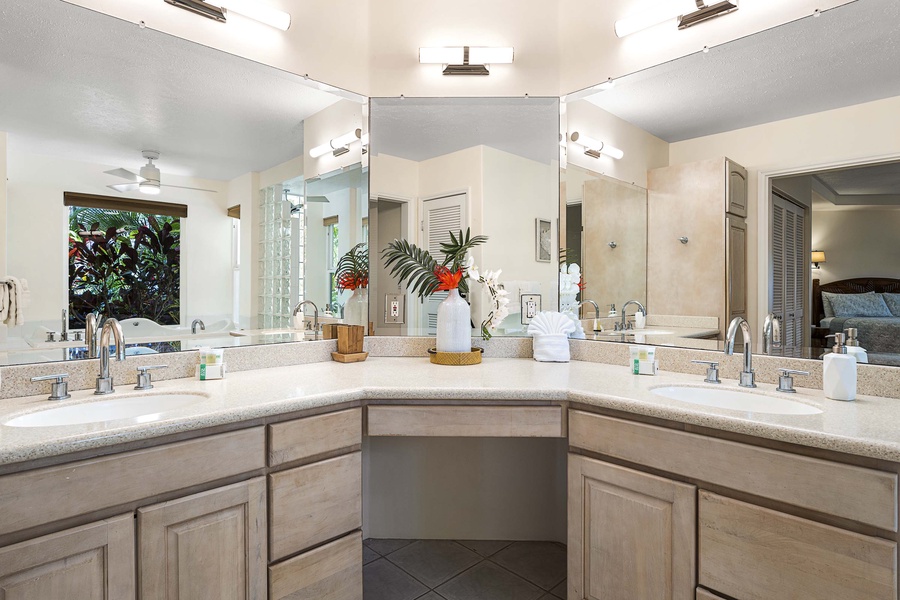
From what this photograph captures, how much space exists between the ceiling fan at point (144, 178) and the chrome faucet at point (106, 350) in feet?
1.50

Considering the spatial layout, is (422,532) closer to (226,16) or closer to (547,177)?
(547,177)

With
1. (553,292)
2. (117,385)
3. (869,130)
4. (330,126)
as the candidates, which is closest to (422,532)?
(553,292)

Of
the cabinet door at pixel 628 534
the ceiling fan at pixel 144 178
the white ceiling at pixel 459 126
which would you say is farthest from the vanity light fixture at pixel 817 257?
the ceiling fan at pixel 144 178

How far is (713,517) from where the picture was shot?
49.1 inches

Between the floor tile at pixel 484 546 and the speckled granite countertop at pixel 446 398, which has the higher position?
the speckled granite countertop at pixel 446 398

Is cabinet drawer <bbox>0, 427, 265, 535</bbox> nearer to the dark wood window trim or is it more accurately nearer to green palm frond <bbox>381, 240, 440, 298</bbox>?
the dark wood window trim

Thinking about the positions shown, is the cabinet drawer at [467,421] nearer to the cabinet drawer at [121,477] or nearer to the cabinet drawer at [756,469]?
the cabinet drawer at [756,469]

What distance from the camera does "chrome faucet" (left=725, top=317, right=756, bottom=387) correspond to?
5.20 feet

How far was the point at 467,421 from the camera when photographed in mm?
1596

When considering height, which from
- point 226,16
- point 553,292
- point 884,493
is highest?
point 226,16

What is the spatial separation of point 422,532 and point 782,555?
60.0 inches

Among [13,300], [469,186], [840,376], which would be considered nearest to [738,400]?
[840,376]

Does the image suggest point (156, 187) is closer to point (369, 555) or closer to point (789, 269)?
point (369, 555)

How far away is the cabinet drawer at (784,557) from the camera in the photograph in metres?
1.03
